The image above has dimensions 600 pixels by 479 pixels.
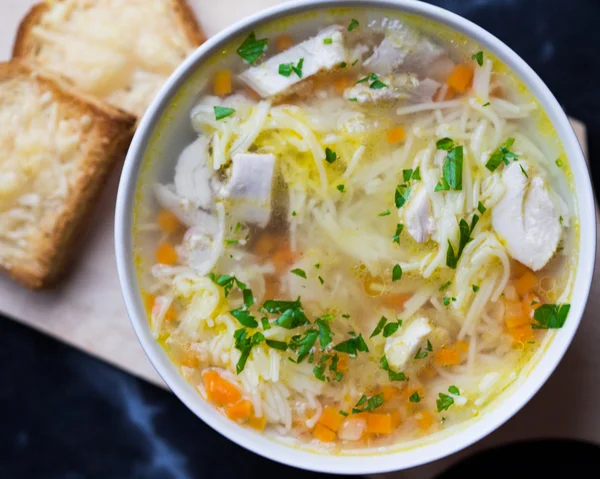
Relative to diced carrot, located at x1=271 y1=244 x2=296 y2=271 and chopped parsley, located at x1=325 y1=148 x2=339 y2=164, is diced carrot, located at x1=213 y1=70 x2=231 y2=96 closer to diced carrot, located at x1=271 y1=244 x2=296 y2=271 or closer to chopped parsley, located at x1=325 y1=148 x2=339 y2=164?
chopped parsley, located at x1=325 y1=148 x2=339 y2=164

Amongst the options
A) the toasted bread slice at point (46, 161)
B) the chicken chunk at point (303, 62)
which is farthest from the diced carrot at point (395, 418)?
the toasted bread slice at point (46, 161)

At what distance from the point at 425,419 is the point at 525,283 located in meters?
0.62

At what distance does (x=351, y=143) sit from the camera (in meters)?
2.28

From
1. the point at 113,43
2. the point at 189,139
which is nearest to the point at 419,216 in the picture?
the point at 189,139

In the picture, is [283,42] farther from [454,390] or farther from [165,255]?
[454,390]

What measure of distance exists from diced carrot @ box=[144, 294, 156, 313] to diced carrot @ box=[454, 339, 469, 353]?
112 centimetres

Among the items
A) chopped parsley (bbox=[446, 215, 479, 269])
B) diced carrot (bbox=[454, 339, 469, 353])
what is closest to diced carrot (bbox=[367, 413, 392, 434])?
diced carrot (bbox=[454, 339, 469, 353])

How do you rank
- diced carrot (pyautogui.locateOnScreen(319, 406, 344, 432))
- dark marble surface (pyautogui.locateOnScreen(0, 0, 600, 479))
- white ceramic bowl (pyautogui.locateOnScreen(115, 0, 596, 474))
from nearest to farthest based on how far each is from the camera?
white ceramic bowl (pyautogui.locateOnScreen(115, 0, 596, 474))
diced carrot (pyautogui.locateOnScreen(319, 406, 344, 432))
dark marble surface (pyautogui.locateOnScreen(0, 0, 600, 479))

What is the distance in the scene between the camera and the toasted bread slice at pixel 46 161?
2852 millimetres

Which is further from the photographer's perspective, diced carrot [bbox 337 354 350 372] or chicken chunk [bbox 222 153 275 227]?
diced carrot [bbox 337 354 350 372]

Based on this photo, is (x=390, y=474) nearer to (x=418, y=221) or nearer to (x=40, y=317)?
(x=418, y=221)

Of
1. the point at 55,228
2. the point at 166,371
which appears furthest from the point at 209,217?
the point at 55,228

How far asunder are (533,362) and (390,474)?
3.08 feet

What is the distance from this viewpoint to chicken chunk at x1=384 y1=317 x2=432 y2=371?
2.25 meters
